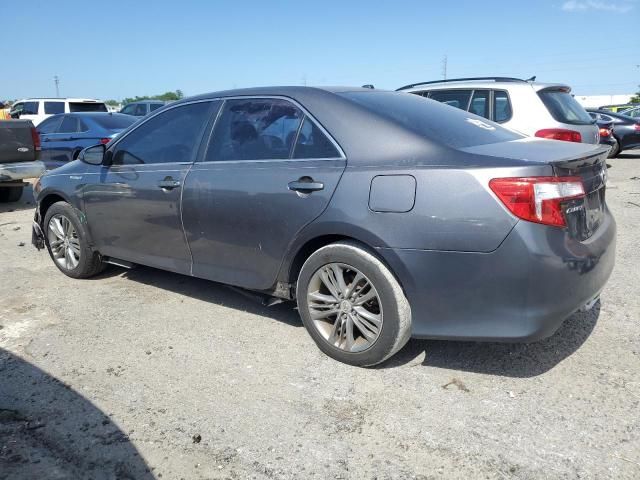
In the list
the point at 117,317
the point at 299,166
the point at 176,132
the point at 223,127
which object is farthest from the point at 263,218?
the point at 117,317

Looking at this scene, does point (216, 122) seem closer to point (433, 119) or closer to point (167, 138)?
point (167, 138)

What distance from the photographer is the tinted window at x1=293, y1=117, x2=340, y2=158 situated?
3.42 metres

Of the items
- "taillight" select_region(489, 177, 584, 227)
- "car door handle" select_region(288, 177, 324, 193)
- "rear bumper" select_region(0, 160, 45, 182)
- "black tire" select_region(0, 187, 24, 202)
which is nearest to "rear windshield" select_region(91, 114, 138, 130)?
"black tire" select_region(0, 187, 24, 202)

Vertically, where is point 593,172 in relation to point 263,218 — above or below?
above

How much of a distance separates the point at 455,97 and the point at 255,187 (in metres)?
5.22

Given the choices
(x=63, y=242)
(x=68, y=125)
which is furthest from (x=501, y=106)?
(x=68, y=125)

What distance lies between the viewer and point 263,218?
361 cm

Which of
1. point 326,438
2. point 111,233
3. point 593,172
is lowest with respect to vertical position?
point 326,438

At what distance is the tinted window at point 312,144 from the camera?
11.2 feet

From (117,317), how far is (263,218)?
5.21ft

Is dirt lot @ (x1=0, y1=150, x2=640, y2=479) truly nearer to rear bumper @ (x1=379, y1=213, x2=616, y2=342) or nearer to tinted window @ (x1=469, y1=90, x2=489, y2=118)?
rear bumper @ (x1=379, y1=213, x2=616, y2=342)

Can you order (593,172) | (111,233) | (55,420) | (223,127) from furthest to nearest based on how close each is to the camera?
(111,233) → (223,127) → (593,172) → (55,420)

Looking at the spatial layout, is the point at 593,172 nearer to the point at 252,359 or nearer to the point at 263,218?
the point at 263,218

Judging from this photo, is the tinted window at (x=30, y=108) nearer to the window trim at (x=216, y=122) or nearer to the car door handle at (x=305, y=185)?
the window trim at (x=216, y=122)
